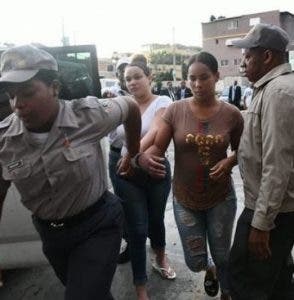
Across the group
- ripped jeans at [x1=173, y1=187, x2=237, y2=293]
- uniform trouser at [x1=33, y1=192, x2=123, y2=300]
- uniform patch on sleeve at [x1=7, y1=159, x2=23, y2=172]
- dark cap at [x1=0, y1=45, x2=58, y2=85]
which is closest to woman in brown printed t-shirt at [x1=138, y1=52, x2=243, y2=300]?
ripped jeans at [x1=173, y1=187, x2=237, y2=293]

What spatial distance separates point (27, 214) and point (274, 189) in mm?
1707

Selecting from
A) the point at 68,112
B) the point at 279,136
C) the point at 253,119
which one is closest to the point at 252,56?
the point at 253,119

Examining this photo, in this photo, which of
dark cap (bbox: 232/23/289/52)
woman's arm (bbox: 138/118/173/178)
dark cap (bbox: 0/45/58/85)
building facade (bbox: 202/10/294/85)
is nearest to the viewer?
dark cap (bbox: 0/45/58/85)

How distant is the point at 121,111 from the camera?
2.61 m

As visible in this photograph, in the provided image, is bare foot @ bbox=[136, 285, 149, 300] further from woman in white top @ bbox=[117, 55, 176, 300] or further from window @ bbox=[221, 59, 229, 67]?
window @ bbox=[221, 59, 229, 67]

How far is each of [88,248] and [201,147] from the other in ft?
3.61

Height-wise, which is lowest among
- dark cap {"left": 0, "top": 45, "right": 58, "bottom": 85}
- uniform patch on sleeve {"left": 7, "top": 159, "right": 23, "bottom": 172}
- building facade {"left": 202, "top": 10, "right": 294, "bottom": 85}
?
building facade {"left": 202, "top": 10, "right": 294, "bottom": 85}

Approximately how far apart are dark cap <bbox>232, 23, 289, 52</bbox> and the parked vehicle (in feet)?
3.62

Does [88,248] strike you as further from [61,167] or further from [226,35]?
[226,35]

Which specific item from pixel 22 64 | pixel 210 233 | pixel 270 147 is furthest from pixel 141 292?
pixel 22 64

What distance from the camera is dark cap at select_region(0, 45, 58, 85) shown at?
2104mm

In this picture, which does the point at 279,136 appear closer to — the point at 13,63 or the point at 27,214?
the point at 13,63

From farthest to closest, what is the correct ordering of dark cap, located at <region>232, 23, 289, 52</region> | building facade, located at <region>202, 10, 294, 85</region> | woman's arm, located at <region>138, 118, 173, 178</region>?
building facade, located at <region>202, 10, 294, 85</region> → woman's arm, located at <region>138, 118, 173, 178</region> → dark cap, located at <region>232, 23, 289, 52</region>

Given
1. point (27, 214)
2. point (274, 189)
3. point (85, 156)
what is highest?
point (85, 156)
